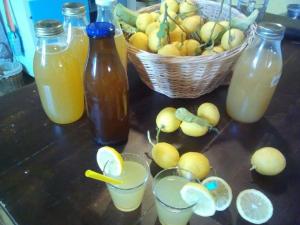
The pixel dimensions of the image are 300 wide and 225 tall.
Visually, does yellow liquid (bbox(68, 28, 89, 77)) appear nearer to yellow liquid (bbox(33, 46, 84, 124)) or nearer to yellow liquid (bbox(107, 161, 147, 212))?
yellow liquid (bbox(33, 46, 84, 124))

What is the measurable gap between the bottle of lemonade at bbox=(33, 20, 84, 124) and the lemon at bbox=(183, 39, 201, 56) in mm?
265

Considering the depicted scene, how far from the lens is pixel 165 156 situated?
1.68 feet

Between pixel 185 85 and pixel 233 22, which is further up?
pixel 233 22

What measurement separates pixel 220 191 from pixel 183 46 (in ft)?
1.18

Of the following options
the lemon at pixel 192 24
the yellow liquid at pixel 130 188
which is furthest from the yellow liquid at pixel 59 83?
the lemon at pixel 192 24

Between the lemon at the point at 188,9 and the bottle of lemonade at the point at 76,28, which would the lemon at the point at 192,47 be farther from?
the bottle of lemonade at the point at 76,28

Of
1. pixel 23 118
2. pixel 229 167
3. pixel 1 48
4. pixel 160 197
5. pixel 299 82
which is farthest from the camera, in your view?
pixel 1 48

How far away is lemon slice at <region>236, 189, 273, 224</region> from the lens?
0.44 m

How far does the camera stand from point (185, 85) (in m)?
0.66

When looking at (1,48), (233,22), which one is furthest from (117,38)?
(1,48)

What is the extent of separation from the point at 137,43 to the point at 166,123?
0.23m

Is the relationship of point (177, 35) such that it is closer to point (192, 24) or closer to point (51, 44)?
point (192, 24)

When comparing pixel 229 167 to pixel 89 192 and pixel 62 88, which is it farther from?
pixel 62 88

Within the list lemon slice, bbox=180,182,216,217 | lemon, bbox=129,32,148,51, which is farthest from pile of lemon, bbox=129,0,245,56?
lemon slice, bbox=180,182,216,217
